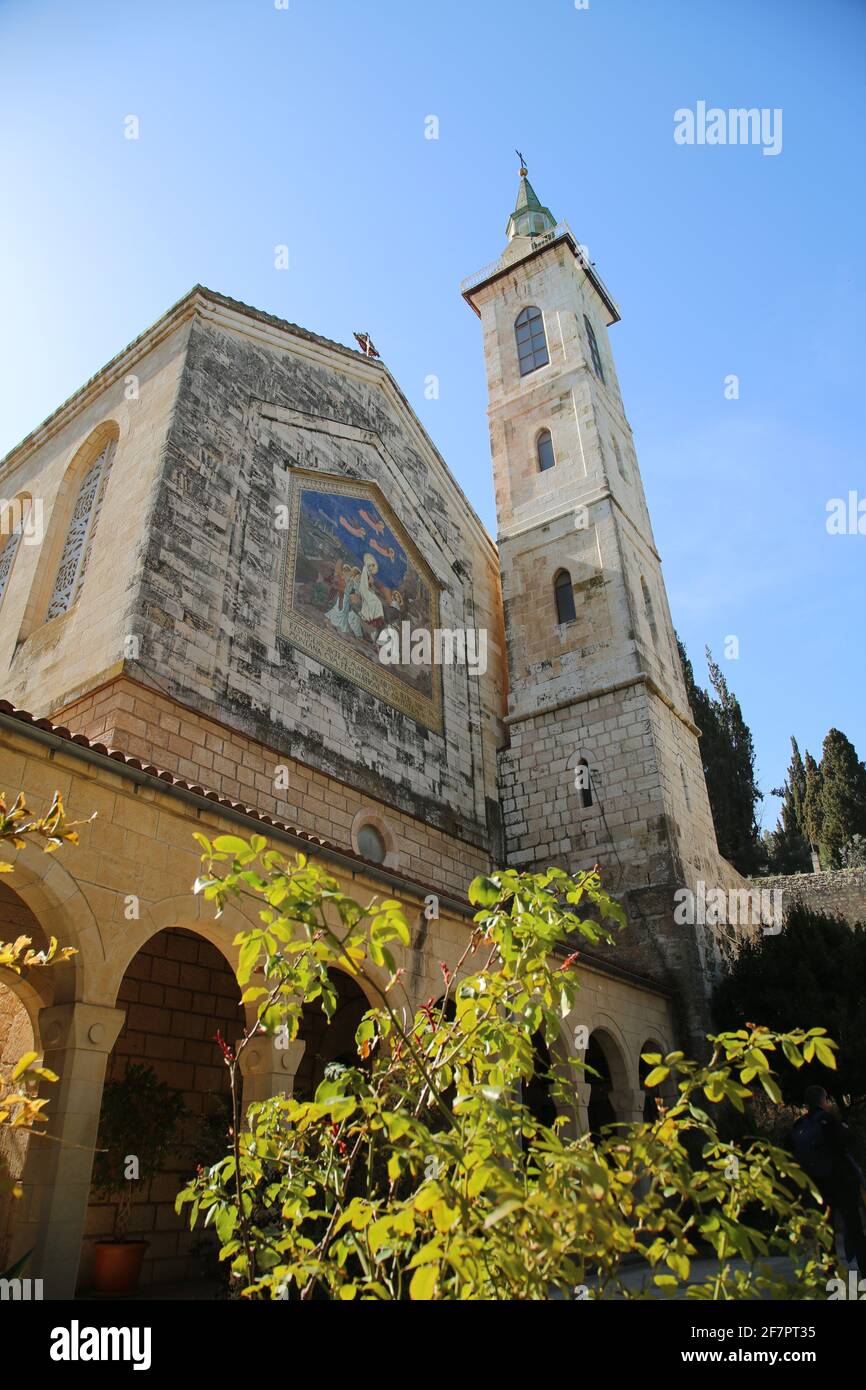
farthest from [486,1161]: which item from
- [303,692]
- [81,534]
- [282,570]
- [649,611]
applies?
[649,611]

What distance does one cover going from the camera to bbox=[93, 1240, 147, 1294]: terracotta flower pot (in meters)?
6.63

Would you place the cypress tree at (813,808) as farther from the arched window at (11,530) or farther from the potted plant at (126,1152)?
the potted plant at (126,1152)

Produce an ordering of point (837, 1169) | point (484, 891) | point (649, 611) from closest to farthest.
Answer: point (484, 891), point (837, 1169), point (649, 611)

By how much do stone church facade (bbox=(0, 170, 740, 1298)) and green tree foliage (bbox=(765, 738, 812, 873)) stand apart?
21.7 m

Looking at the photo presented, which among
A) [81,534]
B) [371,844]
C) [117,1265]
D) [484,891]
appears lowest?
[117,1265]

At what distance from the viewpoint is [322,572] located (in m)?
13.2

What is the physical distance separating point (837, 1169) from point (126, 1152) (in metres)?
5.38

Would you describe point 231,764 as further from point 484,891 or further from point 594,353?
point 594,353

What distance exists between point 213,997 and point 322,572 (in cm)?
666

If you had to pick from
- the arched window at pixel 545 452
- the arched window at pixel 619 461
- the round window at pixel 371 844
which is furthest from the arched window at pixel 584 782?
the arched window at pixel 545 452

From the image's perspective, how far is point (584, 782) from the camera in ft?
50.8

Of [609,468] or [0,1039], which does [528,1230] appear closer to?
[0,1039]

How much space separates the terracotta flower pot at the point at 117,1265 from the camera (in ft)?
21.7

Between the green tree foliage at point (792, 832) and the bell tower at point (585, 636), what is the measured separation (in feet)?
68.2
